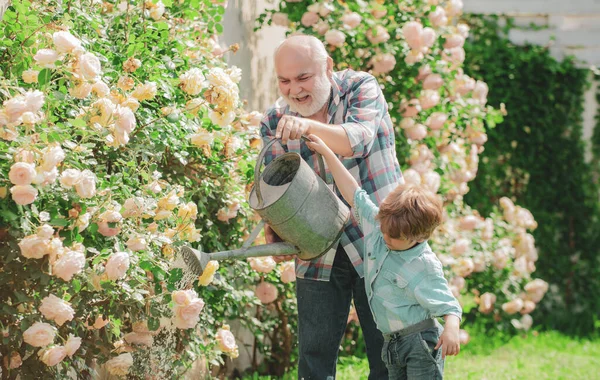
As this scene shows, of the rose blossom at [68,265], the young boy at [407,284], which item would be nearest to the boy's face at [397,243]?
the young boy at [407,284]

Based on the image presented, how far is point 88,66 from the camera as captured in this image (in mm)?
2547

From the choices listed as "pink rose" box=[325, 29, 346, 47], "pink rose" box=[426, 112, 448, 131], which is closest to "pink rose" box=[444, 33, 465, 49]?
"pink rose" box=[426, 112, 448, 131]

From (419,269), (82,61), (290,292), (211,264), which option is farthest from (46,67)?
(290,292)

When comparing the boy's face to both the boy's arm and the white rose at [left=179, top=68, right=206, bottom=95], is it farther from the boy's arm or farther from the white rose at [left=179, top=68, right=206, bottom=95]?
the white rose at [left=179, top=68, right=206, bottom=95]

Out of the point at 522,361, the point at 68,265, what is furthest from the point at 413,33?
the point at 68,265

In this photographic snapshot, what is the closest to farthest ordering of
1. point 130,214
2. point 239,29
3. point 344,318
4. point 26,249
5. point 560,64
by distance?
point 26,249 < point 130,214 < point 344,318 < point 239,29 < point 560,64

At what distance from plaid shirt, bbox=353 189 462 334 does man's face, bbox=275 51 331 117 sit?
0.38 m

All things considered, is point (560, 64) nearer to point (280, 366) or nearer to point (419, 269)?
point (280, 366)

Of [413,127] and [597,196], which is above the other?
[413,127]

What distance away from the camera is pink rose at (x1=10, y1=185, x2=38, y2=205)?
90.9 inches

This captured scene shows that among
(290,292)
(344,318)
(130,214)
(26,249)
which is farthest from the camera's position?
(290,292)

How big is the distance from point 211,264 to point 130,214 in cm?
30

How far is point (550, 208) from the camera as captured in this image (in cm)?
638

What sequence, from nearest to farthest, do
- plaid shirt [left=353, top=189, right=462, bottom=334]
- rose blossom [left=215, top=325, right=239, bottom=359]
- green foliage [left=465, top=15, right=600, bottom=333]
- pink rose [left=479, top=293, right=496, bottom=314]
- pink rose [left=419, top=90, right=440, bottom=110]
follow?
1. plaid shirt [left=353, top=189, right=462, bottom=334]
2. rose blossom [left=215, top=325, right=239, bottom=359]
3. pink rose [left=419, top=90, right=440, bottom=110]
4. pink rose [left=479, top=293, right=496, bottom=314]
5. green foliage [left=465, top=15, right=600, bottom=333]
